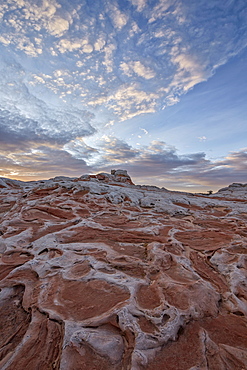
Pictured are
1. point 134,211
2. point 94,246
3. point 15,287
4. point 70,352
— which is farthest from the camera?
point 134,211

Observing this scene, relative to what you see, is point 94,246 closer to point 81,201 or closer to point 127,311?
point 127,311

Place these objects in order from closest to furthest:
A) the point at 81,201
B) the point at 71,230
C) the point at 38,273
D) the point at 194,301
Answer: the point at 194,301
the point at 38,273
the point at 71,230
the point at 81,201

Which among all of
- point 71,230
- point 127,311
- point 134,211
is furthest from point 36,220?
point 127,311

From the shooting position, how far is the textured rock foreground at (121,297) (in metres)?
2.81

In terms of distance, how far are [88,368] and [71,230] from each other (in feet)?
20.0

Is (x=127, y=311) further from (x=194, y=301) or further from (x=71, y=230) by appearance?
(x=71, y=230)

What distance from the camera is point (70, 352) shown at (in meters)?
2.79

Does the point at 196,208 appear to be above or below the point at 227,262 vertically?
above

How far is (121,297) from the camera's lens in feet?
13.3

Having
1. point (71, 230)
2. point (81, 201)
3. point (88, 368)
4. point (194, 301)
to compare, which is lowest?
point (88, 368)

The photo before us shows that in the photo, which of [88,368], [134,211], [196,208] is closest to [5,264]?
[88,368]

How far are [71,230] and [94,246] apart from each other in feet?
6.67

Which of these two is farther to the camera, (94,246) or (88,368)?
(94,246)

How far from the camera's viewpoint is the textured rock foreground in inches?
111
